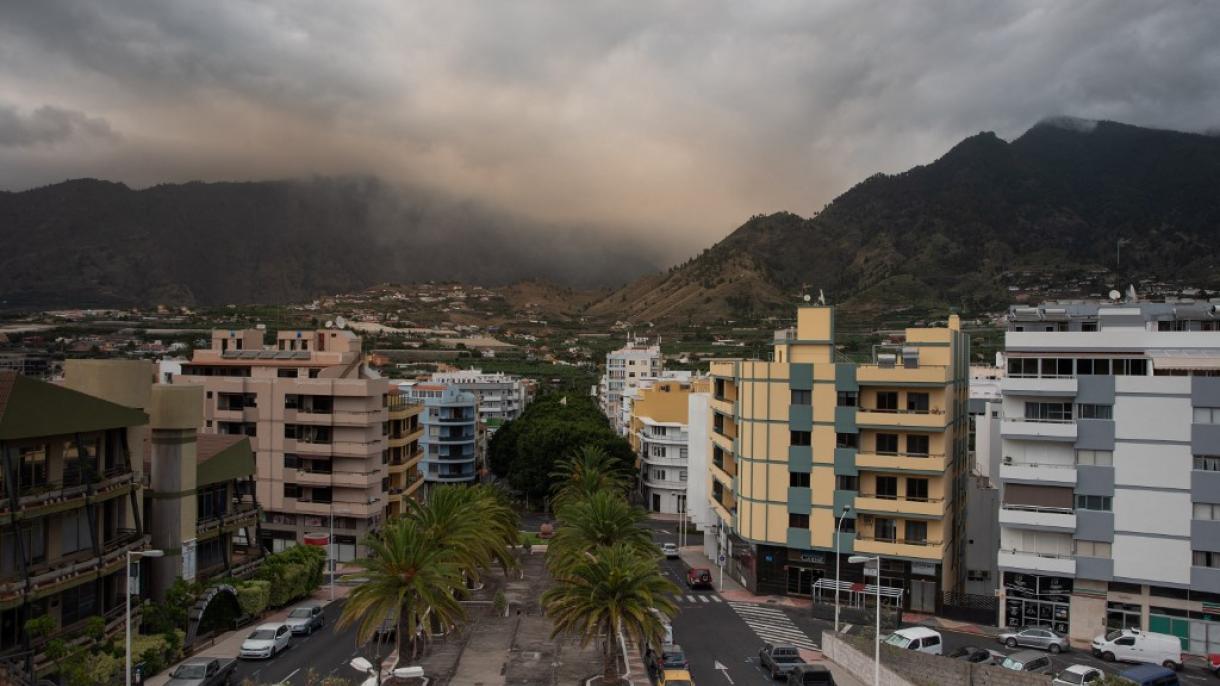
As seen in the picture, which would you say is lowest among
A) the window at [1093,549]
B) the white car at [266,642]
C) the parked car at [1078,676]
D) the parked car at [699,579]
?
the parked car at [699,579]

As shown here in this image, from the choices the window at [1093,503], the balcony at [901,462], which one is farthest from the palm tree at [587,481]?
the window at [1093,503]

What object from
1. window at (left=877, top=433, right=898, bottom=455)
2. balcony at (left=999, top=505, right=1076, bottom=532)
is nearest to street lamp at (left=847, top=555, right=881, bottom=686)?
balcony at (left=999, top=505, right=1076, bottom=532)

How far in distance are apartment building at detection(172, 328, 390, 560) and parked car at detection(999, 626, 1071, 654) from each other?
4121 cm

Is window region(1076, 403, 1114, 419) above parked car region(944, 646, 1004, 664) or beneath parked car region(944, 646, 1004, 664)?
above

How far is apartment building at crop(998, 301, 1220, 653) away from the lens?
137 ft

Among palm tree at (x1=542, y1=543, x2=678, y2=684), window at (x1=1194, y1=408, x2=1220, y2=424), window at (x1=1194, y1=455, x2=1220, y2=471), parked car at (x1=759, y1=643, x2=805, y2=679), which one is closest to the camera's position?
palm tree at (x1=542, y1=543, x2=678, y2=684)

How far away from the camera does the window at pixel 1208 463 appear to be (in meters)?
41.6

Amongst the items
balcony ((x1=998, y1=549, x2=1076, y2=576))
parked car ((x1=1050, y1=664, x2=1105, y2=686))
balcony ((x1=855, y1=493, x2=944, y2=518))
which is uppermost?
balcony ((x1=855, y1=493, x2=944, y2=518))

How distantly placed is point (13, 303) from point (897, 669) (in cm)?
13165

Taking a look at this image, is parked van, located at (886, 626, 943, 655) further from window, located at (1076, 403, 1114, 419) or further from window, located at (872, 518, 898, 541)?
window, located at (1076, 403, 1114, 419)

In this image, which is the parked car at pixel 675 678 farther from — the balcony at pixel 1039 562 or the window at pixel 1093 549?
the window at pixel 1093 549

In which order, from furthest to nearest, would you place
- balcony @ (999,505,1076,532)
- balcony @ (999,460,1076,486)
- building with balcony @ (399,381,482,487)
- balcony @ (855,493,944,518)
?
building with balcony @ (399,381,482,487), balcony @ (855,493,944,518), balcony @ (999,460,1076,486), balcony @ (999,505,1076,532)

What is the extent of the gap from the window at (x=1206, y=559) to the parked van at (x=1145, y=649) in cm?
387

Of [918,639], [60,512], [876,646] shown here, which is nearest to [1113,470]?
[918,639]
